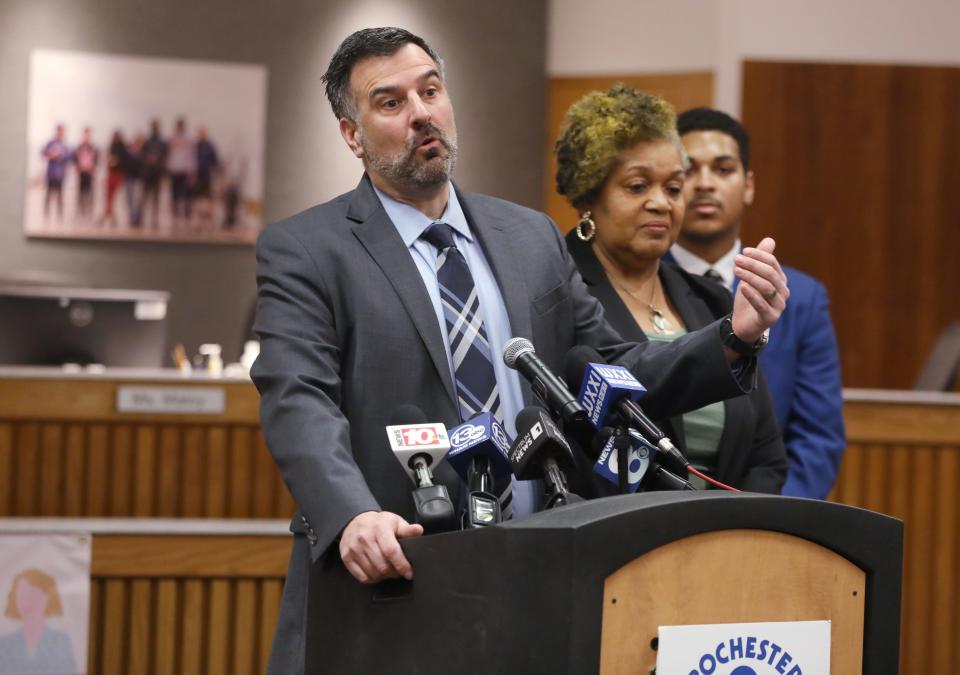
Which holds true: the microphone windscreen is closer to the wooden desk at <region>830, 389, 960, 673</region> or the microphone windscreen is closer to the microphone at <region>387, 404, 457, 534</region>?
the microphone at <region>387, 404, 457, 534</region>

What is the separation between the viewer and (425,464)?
4.61 ft

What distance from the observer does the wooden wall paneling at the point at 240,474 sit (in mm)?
3734

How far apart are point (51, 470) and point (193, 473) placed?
1.33 feet

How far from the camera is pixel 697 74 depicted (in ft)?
23.9

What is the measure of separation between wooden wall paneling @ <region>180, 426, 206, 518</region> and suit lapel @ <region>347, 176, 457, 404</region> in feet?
6.93

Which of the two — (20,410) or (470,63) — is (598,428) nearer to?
(20,410)

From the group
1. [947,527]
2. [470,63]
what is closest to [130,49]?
[470,63]

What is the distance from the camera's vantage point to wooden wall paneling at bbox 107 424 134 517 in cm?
369

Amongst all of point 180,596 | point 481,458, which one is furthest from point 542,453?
point 180,596

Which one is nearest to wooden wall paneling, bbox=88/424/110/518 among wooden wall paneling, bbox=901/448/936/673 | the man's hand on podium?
wooden wall paneling, bbox=901/448/936/673

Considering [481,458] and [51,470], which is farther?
[51,470]

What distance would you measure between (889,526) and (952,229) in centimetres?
589

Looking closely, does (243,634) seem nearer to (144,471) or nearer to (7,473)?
(144,471)

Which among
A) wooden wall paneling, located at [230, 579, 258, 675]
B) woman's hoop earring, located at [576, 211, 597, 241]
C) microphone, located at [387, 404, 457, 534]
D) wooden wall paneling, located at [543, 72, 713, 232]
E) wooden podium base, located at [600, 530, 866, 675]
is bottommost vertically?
wooden wall paneling, located at [230, 579, 258, 675]
